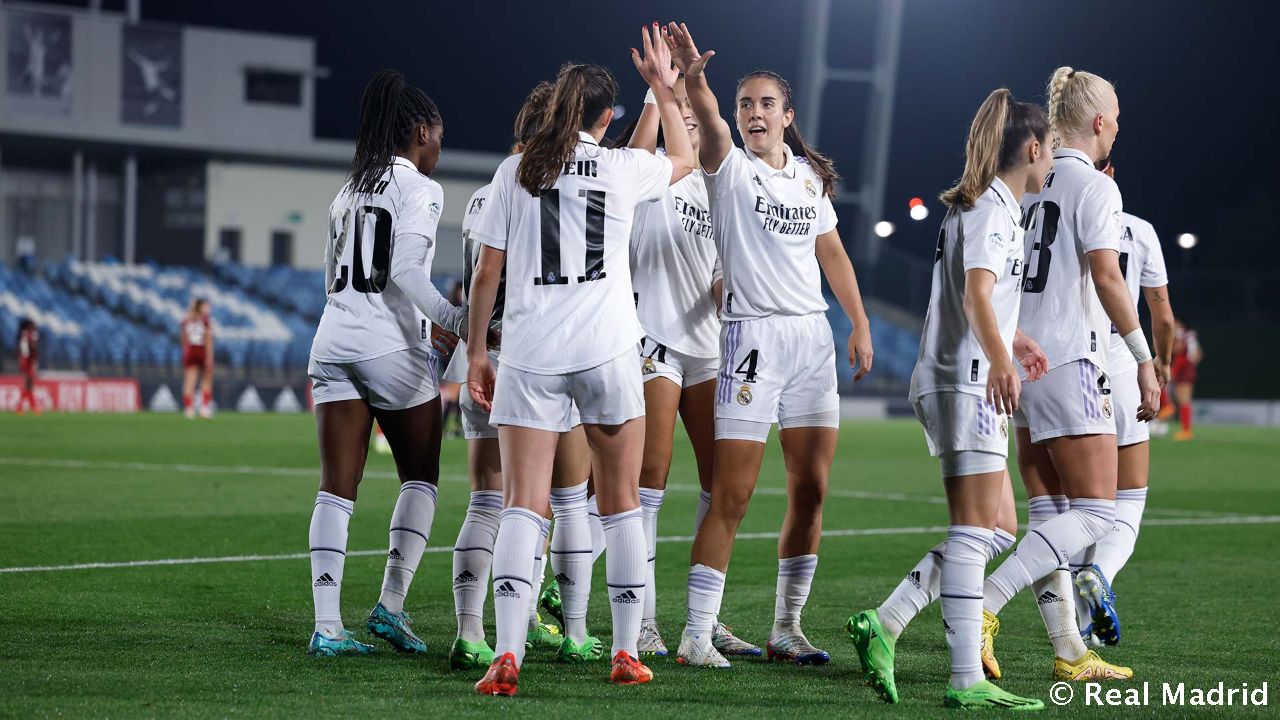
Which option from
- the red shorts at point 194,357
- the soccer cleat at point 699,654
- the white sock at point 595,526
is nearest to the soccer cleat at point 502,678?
the soccer cleat at point 699,654

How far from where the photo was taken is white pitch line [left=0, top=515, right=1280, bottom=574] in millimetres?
8197

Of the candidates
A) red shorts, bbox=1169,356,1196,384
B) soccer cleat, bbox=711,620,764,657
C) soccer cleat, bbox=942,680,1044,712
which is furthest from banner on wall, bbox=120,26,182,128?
soccer cleat, bbox=942,680,1044,712

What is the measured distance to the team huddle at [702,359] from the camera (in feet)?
16.8

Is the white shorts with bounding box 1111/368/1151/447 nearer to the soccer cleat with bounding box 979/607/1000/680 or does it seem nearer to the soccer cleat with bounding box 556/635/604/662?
the soccer cleat with bounding box 979/607/1000/680

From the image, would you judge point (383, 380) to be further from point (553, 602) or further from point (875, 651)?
point (875, 651)

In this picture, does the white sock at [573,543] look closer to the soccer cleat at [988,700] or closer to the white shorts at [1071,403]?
the soccer cleat at [988,700]

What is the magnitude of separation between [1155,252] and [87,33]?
130 feet

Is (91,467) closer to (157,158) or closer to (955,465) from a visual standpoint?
(955,465)

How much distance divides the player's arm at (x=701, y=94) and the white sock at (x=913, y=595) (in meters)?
1.71

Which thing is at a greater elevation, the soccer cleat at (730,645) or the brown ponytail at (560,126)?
the brown ponytail at (560,126)

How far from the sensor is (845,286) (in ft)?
19.9

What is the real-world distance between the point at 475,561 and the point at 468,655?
16.3 inches

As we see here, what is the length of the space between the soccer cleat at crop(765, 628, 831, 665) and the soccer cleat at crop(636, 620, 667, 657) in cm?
44

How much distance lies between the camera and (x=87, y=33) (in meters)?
41.0
